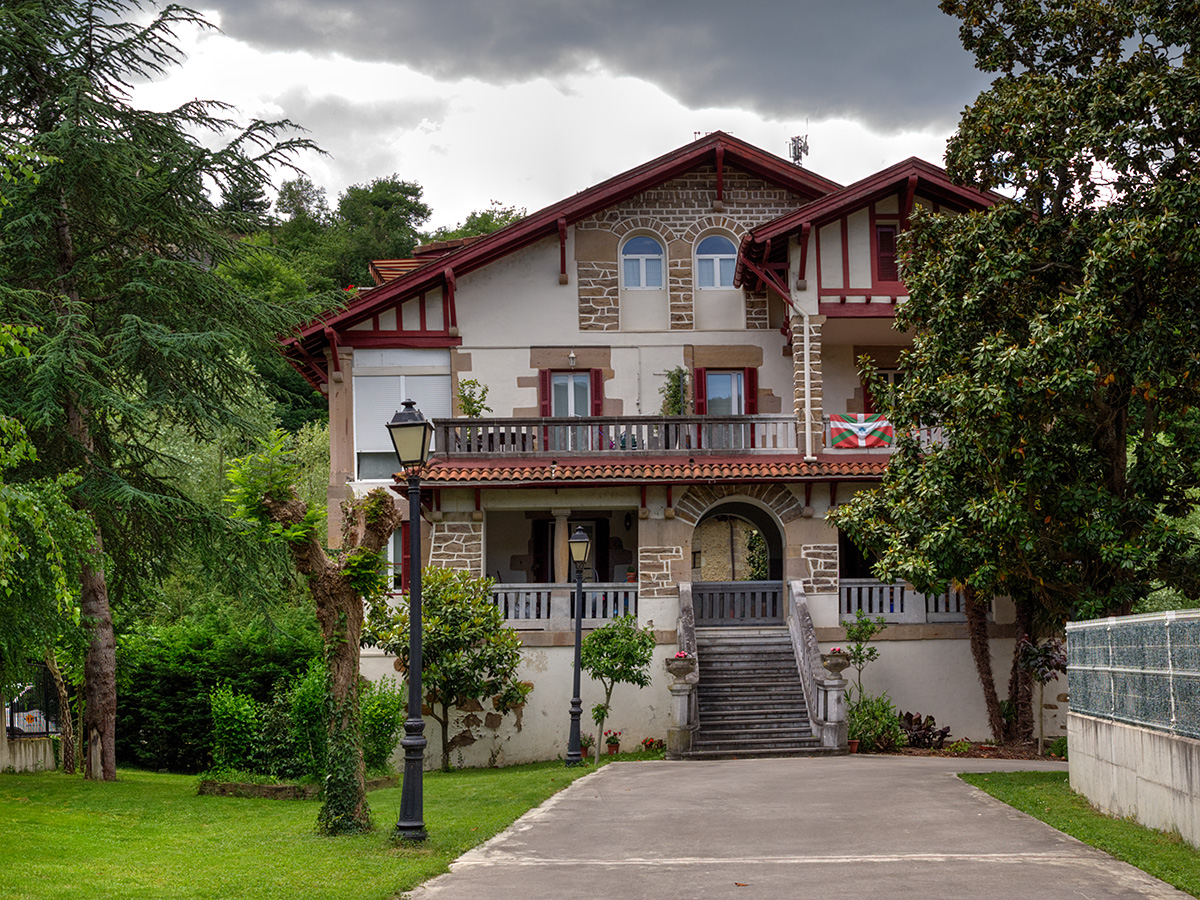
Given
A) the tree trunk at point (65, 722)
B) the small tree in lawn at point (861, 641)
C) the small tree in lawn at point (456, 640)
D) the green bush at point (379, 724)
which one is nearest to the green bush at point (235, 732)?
the green bush at point (379, 724)

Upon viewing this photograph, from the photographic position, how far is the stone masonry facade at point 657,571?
2397cm

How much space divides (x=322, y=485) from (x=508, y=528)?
13.7 metres

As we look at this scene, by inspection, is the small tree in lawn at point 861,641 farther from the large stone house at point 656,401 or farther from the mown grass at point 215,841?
the mown grass at point 215,841

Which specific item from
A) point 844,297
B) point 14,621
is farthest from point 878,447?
point 14,621

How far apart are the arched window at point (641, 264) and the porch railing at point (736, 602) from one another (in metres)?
6.62

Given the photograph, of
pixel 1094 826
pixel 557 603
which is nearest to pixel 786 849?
pixel 1094 826

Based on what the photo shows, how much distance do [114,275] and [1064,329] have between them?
14683 millimetres

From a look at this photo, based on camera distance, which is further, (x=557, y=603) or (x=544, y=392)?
(x=544, y=392)

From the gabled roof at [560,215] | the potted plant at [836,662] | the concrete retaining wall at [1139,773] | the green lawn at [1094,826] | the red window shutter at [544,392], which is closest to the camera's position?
the green lawn at [1094,826]

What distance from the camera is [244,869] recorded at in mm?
10523

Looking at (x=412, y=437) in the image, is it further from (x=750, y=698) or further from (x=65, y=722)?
(x=65, y=722)

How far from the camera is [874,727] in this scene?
21547mm

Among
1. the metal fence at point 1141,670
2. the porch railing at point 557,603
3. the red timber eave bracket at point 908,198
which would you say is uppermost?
the red timber eave bracket at point 908,198

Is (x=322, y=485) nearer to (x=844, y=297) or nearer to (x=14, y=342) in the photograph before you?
(x=844, y=297)
